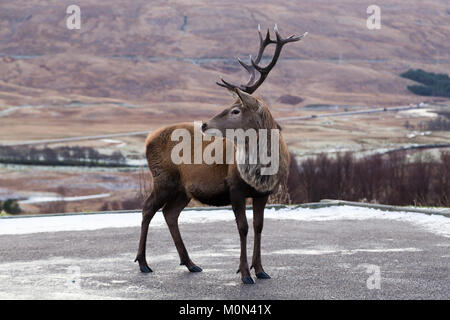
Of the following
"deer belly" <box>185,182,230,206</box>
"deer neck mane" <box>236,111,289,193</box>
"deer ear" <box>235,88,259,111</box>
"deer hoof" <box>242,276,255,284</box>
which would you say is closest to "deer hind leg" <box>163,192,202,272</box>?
"deer belly" <box>185,182,230,206</box>

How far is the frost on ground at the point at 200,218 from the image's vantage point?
528 inches

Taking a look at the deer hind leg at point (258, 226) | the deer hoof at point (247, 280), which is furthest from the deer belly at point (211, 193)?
the deer hoof at point (247, 280)

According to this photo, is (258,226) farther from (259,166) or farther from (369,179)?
(369,179)

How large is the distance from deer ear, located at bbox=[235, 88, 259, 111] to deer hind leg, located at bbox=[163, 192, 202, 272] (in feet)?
5.39

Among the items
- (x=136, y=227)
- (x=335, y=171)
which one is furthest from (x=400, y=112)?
(x=136, y=227)

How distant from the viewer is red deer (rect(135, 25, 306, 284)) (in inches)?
326

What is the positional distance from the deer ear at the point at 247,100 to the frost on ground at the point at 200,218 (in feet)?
18.4

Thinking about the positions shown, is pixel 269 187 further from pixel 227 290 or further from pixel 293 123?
pixel 293 123

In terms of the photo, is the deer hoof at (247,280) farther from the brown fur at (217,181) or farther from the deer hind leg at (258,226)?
the deer hind leg at (258,226)

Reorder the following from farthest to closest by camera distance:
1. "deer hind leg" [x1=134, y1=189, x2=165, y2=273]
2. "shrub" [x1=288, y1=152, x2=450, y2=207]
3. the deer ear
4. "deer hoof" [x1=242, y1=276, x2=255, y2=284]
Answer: "shrub" [x1=288, y1=152, x2=450, y2=207]
"deer hind leg" [x1=134, y1=189, x2=165, y2=273]
"deer hoof" [x1=242, y1=276, x2=255, y2=284]
the deer ear

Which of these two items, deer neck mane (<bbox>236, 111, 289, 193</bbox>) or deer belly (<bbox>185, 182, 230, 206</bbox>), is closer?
deer neck mane (<bbox>236, 111, 289, 193</bbox>)

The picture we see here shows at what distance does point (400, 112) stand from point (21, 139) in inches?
3235

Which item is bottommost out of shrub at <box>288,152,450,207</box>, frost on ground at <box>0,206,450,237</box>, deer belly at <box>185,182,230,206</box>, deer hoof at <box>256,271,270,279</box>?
shrub at <box>288,152,450,207</box>

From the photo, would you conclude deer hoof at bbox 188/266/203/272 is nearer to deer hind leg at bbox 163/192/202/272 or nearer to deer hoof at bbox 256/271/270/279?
deer hind leg at bbox 163/192/202/272
